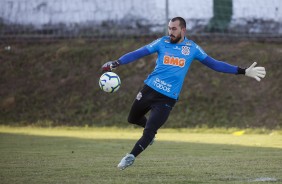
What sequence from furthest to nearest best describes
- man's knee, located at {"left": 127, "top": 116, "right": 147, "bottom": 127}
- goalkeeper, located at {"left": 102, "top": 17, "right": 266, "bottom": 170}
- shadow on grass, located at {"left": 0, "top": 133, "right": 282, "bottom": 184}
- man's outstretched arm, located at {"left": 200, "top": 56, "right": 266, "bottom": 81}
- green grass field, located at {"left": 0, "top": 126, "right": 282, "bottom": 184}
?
man's knee, located at {"left": 127, "top": 116, "right": 147, "bottom": 127} < man's outstretched arm, located at {"left": 200, "top": 56, "right": 266, "bottom": 81} < goalkeeper, located at {"left": 102, "top": 17, "right": 266, "bottom": 170} < green grass field, located at {"left": 0, "top": 126, "right": 282, "bottom": 184} < shadow on grass, located at {"left": 0, "top": 133, "right": 282, "bottom": 184}

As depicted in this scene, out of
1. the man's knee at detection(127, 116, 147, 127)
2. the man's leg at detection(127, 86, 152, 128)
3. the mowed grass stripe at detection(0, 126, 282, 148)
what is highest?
the man's leg at detection(127, 86, 152, 128)

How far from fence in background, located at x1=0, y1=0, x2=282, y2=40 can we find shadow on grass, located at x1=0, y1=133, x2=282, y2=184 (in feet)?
31.8

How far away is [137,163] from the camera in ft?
39.8

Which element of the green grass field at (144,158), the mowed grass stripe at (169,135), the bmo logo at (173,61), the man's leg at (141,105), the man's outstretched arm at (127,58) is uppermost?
the man's outstretched arm at (127,58)

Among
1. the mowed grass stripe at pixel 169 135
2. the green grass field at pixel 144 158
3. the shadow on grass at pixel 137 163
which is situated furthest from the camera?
the mowed grass stripe at pixel 169 135

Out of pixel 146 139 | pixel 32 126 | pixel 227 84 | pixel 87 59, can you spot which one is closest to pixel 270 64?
pixel 227 84

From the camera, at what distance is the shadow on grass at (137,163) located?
32.3 feet

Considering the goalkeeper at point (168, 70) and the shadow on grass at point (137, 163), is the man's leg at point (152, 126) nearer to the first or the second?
the goalkeeper at point (168, 70)

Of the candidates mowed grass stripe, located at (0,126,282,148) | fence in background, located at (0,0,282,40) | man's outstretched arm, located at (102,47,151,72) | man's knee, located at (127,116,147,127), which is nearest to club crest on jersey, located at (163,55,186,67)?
man's outstretched arm, located at (102,47,151,72)

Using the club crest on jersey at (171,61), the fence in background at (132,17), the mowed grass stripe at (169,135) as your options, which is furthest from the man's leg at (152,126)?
the fence in background at (132,17)

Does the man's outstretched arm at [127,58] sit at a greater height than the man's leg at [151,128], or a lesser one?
greater

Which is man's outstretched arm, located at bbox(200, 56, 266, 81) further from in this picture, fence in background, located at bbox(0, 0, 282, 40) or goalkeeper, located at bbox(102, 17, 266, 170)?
fence in background, located at bbox(0, 0, 282, 40)

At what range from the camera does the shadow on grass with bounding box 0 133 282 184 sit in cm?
984

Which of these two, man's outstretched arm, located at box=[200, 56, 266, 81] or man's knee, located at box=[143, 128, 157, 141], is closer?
man's knee, located at box=[143, 128, 157, 141]
